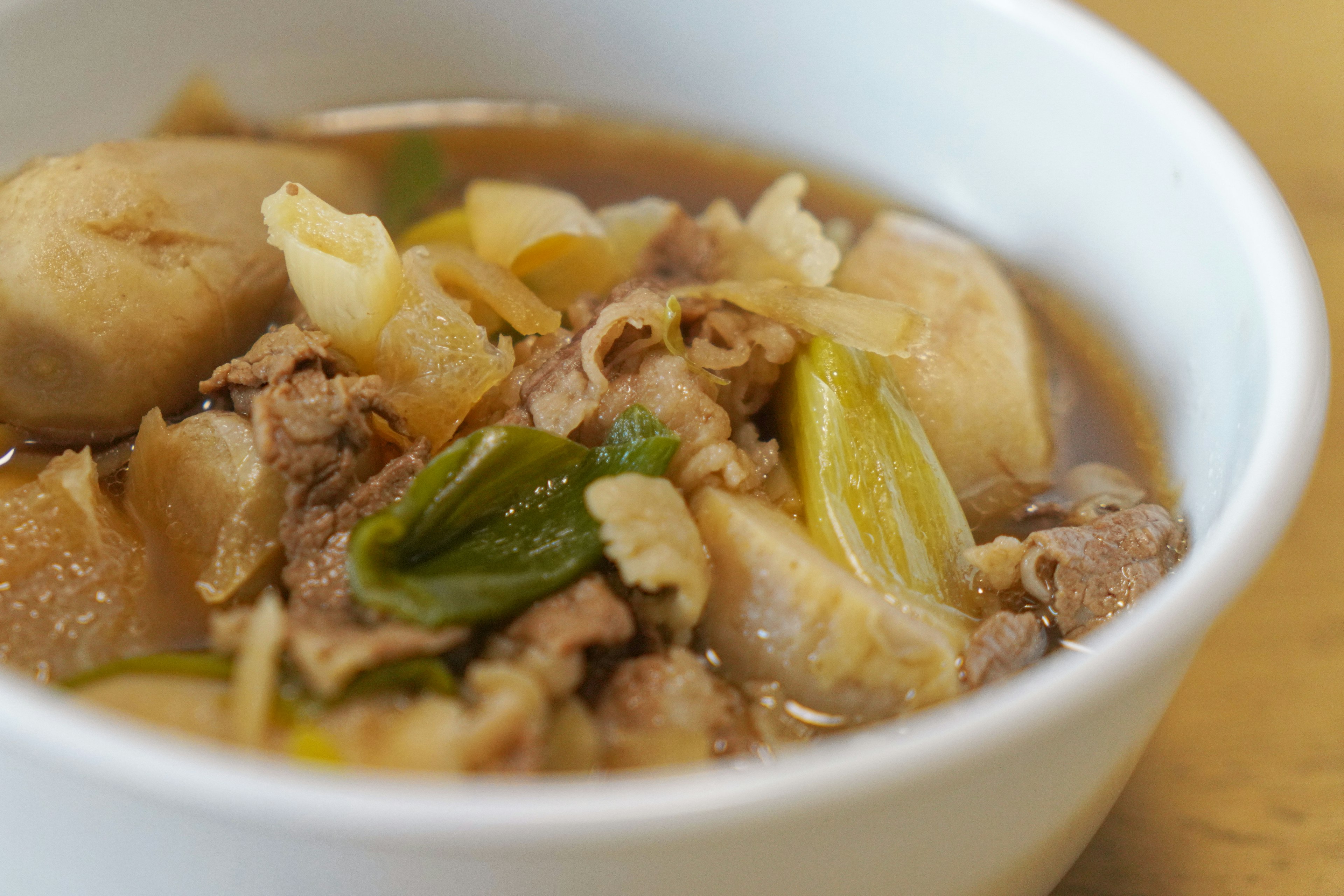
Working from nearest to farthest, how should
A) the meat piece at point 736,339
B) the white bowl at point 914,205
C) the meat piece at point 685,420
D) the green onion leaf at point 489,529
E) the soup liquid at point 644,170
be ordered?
the white bowl at point 914,205 → the green onion leaf at point 489,529 → the meat piece at point 685,420 → the meat piece at point 736,339 → the soup liquid at point 644,170

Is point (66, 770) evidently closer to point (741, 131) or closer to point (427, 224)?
point (427, 224)

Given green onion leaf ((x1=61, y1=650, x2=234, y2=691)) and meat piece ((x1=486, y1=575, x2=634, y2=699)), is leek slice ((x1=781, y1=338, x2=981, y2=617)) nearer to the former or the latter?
meat piece ((x1=486, y1=575, x2=634, y2=699))

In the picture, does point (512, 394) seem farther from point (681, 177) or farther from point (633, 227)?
point (681, 177)

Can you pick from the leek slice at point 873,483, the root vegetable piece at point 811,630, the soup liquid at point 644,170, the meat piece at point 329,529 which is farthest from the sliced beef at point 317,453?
the soup liquid at point 644,170

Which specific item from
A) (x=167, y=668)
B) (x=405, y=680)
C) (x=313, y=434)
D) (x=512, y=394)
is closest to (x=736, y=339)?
(x=512, y=394)

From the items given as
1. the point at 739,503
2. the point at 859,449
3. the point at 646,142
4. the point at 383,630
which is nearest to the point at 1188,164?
the point at 859,449

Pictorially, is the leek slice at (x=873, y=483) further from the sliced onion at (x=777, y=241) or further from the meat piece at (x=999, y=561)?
the sliced onion at (x=777, y=241)
